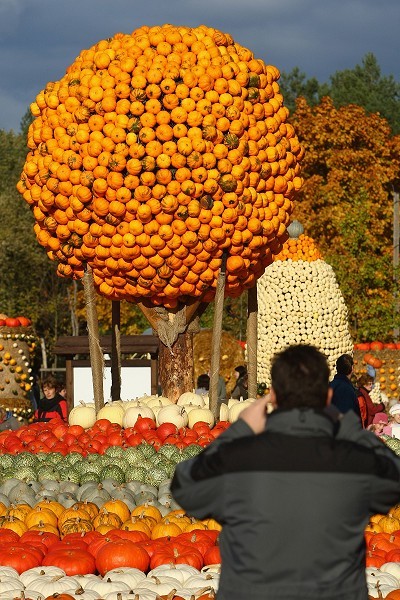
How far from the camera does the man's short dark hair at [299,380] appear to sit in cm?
372

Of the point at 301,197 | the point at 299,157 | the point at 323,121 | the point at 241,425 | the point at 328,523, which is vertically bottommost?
the point at 328,523

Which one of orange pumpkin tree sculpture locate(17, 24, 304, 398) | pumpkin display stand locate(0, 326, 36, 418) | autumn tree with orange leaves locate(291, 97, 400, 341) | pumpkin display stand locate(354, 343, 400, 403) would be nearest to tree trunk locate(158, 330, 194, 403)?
orange pumpkin tree sculpture locate(17, 24, 304, 398)

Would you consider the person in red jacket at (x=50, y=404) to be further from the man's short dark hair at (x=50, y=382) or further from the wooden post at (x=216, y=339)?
the wooden post at (x=216, y=339)

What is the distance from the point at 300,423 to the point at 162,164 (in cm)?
719

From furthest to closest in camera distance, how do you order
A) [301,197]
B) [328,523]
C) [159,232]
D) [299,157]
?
[301,197] < [299,157] < [159,232] < [328,523]

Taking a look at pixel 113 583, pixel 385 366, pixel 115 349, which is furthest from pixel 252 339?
pixel 385 366

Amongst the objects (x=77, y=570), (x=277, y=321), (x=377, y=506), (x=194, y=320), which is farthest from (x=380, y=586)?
(x=277, y=321)

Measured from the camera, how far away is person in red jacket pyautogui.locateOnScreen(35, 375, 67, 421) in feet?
45.2

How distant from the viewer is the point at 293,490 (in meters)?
3.60

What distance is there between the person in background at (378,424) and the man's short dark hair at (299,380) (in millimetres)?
9416

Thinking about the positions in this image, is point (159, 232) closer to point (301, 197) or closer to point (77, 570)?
point (77, 570)

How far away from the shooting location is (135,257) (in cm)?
1086

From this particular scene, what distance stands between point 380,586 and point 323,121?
35580mm

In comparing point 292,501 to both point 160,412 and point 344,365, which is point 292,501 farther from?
point 160,412
